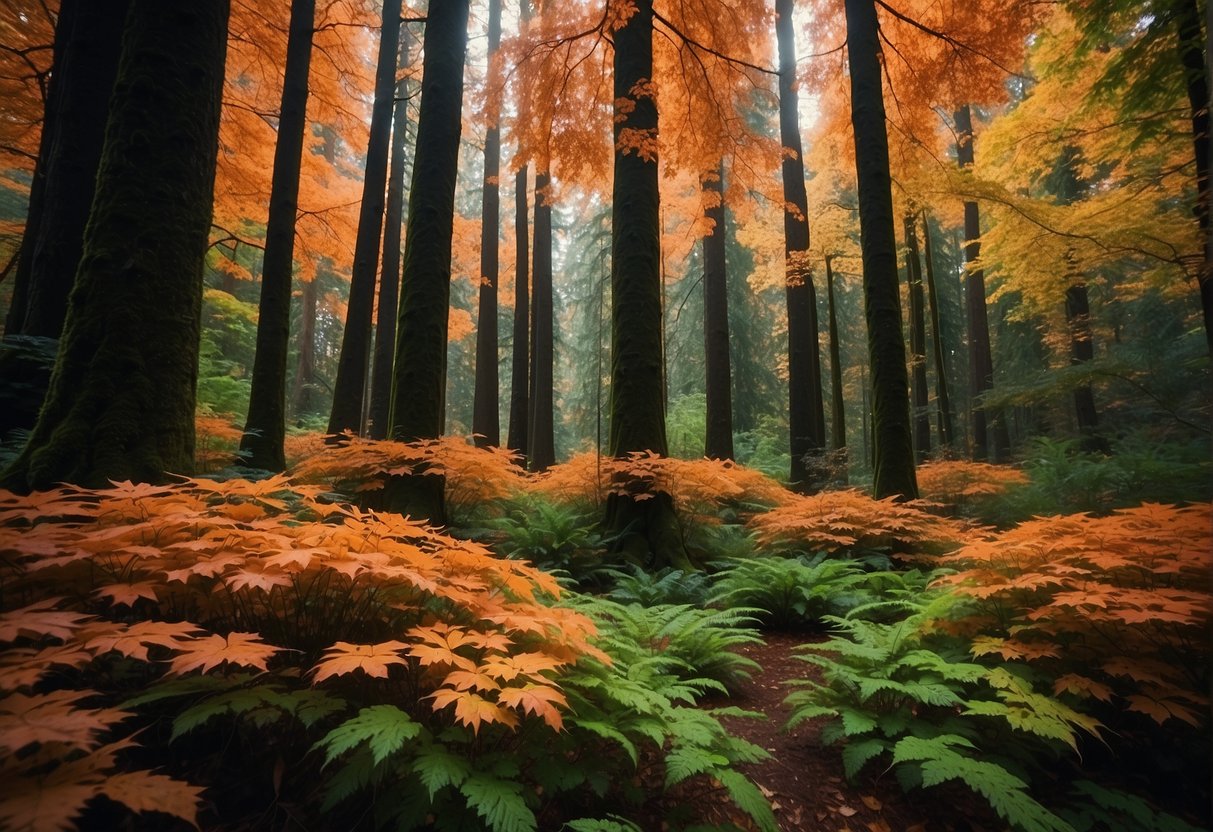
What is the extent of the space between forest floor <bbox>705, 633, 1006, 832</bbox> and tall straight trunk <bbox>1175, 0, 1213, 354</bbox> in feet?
18.5

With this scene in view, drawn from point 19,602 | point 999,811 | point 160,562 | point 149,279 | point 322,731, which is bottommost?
point 999,811

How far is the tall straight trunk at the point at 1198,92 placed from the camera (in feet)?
16.5

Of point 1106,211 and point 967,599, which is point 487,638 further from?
point 1106,211

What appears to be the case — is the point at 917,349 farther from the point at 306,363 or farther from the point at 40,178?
the point at 306,363

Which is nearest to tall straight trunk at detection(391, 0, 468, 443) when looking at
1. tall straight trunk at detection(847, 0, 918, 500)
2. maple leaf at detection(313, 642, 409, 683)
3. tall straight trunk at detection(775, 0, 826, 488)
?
maple leaf at detection(313, 642, 409, 683)

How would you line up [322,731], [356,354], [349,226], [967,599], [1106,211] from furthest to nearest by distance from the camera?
[349,226]
[356,354]
[1106,211]
[967,599]
[322,731]

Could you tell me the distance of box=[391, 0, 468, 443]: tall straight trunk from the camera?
573 centimetres

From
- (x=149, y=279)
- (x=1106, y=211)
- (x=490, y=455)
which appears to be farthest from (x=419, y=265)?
(x=1106, y=211)

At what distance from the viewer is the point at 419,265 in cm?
586

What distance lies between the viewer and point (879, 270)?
6.89 meters

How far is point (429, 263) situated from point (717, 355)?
7.40m

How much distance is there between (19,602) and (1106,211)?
13.2m

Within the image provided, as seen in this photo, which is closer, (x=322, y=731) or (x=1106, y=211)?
(x=322, y=731)

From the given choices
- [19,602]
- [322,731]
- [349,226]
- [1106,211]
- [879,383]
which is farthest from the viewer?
[349,226]
